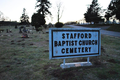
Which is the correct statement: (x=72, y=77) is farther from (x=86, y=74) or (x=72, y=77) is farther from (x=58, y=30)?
(x=58, y=30)

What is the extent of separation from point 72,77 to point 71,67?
71cm

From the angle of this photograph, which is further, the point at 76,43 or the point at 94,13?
the point at 94,13

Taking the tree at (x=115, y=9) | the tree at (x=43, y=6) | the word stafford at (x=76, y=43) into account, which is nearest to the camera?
the word stafford at (x=76, y=43)

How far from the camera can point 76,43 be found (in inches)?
145

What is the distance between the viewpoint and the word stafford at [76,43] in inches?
139

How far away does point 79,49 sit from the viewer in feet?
12.2

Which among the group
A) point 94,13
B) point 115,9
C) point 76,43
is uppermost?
point 94,13

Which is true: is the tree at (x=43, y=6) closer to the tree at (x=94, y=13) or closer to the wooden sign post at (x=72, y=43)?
the tree at (x=94, y=13)

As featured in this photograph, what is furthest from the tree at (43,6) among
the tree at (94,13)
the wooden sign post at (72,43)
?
the wooden sign post at (72,43)

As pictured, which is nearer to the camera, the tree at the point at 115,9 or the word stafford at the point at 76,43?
the word stafford at the point at 76,43

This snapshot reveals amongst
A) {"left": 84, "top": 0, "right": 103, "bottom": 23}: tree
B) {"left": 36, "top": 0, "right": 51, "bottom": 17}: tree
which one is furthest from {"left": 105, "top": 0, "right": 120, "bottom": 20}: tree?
{"left": 36, "top": 0, "right": 51, "bottom": 17}: tree

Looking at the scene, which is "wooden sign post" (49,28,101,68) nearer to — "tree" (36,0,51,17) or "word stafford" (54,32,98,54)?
"word stafford" (54,32,98,54)

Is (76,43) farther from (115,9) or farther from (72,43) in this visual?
(115,9)

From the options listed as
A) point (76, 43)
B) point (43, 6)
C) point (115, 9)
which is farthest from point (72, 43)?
point (43, 6)
